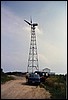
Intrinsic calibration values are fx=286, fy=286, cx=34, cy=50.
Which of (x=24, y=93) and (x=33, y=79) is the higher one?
(x=33, y=79)

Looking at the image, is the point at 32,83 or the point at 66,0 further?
the point at 32,83

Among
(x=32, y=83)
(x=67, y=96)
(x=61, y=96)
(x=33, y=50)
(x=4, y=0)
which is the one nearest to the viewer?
(x=4, y=0)

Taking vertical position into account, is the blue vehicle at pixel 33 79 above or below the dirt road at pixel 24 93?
above

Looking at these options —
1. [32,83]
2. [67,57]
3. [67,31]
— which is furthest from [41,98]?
[32,83]

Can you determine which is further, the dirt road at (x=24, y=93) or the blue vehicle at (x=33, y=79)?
the blue vehicle at (x=33, y=79)

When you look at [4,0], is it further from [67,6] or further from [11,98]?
[11,98]

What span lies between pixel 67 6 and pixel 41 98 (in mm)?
6031

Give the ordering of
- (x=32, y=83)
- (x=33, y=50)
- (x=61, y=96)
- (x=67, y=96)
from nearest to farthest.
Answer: (x=67, y=96)
(x=61, y=96)
(x=32, y=83)
(x=33, y=50)

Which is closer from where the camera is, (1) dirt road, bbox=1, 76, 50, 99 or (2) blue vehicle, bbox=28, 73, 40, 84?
(1) dirt road, bbox=1, 76, 50, 99

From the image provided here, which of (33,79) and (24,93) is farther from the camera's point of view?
(33,79)

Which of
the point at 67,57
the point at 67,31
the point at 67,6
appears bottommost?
the point at 67,57

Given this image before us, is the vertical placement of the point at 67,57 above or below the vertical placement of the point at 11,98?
above

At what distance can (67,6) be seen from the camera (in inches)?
657

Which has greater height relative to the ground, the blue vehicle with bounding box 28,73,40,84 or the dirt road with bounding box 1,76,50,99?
the blue vehicle with bounding box 28,73,40,84
